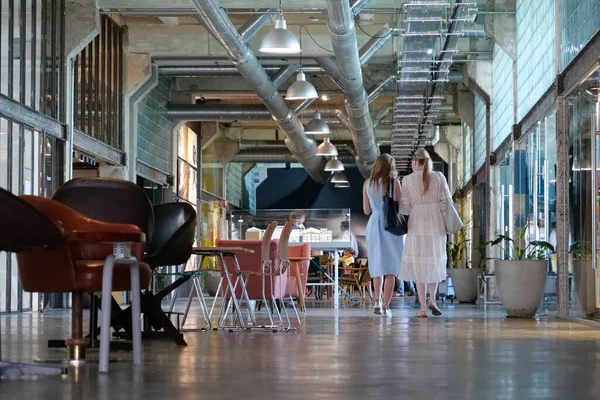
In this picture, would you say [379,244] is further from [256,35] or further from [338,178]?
[338,178]

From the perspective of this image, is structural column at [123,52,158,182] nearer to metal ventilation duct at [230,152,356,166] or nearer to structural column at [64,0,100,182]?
structural column at [64,0,100,182]

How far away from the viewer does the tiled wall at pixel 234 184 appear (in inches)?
1189

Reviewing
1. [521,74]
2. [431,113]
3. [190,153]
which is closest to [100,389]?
[521,74]

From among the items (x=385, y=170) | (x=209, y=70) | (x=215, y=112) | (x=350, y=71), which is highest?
(x=209, y=70)

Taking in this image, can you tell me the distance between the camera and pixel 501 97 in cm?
1662

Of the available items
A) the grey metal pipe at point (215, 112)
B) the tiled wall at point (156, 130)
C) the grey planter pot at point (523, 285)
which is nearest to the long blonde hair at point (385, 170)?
the grey planter pot at point (523, 285)

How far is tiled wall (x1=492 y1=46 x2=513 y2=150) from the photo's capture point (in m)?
15.6

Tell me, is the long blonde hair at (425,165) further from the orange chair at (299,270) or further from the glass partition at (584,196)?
the orange chair at (299,270)

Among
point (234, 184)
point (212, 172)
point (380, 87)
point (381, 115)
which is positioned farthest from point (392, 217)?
point (234, 184)

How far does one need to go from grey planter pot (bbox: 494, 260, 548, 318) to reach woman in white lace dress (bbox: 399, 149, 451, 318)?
847mm

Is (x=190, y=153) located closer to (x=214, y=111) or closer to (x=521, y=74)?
(x=214, y=111)

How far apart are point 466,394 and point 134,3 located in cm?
1218

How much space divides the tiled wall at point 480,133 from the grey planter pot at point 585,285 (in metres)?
9.67

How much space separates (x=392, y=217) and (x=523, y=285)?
1.47 metres
